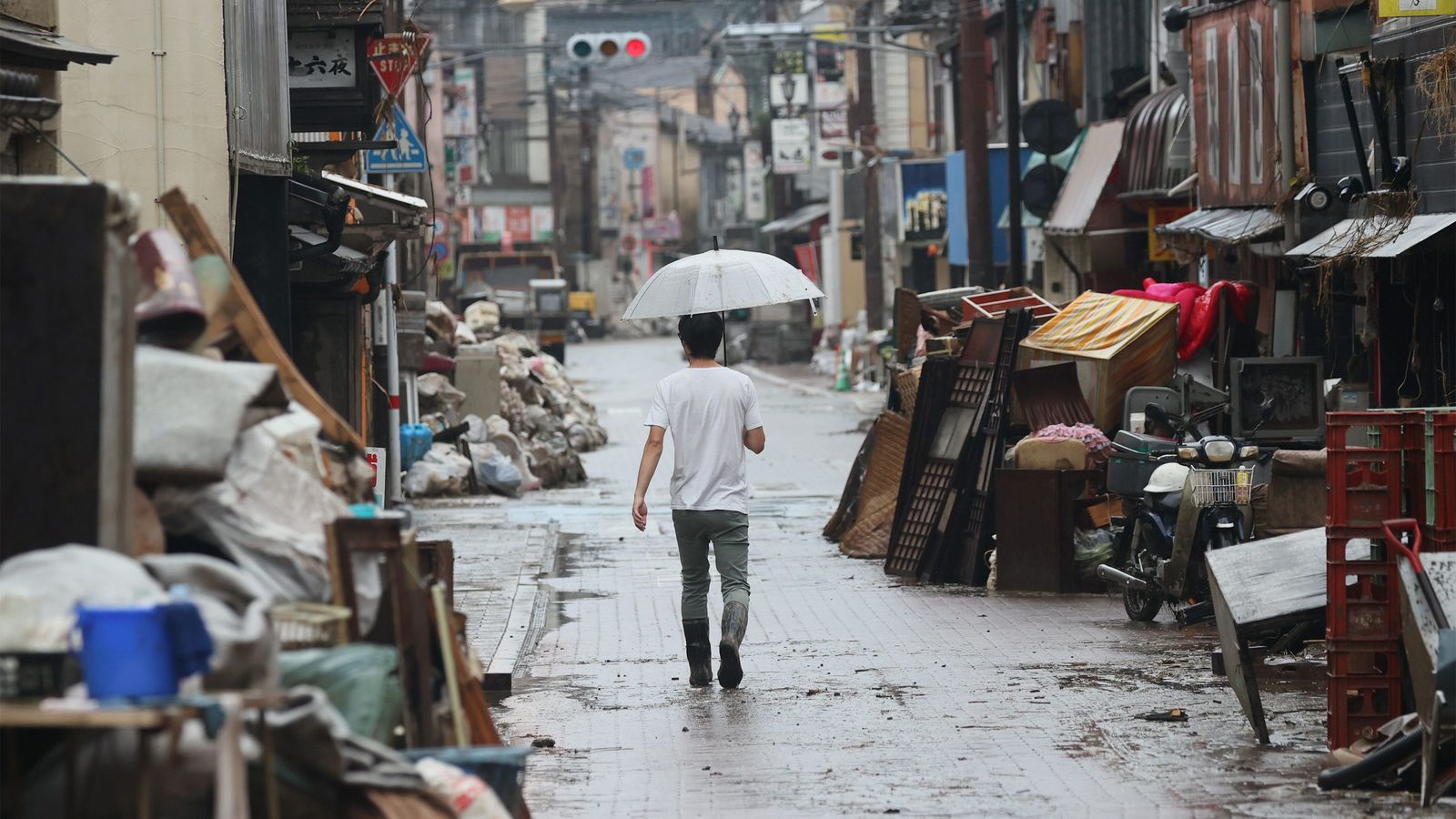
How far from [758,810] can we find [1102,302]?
10.3 metres

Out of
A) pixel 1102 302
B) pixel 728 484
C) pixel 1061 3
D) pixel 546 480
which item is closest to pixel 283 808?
pixel 728 484

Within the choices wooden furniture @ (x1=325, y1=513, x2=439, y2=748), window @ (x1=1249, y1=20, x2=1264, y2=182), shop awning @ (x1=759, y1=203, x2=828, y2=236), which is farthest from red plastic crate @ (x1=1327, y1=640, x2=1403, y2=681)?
shop awning @ (x1=759, y1=203, x2=828, y2=236)

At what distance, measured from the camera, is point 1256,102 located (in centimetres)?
1897

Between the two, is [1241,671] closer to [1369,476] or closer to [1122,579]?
[1369,476]

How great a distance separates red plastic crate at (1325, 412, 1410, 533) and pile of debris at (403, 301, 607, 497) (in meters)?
15.6

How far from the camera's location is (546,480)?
2564 centimetres

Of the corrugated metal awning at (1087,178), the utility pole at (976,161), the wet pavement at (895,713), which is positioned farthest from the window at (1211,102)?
the utility pole at (976,161)

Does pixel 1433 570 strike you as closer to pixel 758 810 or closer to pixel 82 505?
pixel 758 810

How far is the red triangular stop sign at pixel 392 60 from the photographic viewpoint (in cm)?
1791

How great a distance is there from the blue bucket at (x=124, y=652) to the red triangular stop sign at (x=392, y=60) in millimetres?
14214

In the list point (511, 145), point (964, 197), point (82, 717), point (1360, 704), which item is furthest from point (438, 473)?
point (511, 145)

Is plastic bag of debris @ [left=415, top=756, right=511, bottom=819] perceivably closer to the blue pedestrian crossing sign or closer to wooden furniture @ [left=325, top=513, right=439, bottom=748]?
wooden furniture @ [left=325, top=513, right=439, bottom=748]

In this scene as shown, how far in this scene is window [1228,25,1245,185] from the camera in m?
19.4

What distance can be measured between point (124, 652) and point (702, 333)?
6.57 m
